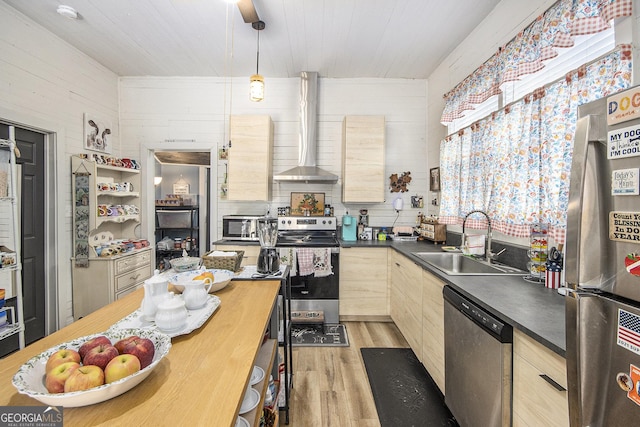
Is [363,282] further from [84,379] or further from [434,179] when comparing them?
[84,379]

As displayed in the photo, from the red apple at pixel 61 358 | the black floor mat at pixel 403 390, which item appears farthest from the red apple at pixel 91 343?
the black floor mat at pixel 403 390

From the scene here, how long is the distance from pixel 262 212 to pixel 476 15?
3.02 metres

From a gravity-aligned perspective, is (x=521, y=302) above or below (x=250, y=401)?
above

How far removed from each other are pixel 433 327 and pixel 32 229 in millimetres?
3646

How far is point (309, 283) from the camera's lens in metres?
3.27

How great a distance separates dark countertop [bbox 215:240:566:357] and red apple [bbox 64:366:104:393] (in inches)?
52.7

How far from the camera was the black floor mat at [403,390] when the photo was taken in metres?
1.88

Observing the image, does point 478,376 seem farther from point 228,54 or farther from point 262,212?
point 228,54

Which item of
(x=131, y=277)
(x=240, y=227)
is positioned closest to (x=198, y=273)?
(x=240, y=227)

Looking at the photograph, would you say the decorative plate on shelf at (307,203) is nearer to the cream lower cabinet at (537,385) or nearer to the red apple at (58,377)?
the cream lower cabinet at (537,385)

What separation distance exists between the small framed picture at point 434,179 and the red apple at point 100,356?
341 centimetres

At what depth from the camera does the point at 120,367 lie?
731mm

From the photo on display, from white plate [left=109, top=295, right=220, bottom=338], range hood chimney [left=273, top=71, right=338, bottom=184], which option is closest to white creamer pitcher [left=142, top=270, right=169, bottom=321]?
white plate [left=109, top=295, right=220, bottom=338]

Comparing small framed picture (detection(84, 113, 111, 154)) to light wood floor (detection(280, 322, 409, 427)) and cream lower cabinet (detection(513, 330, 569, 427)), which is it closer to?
light wood floor (detection(280, 322, 409, 427))
